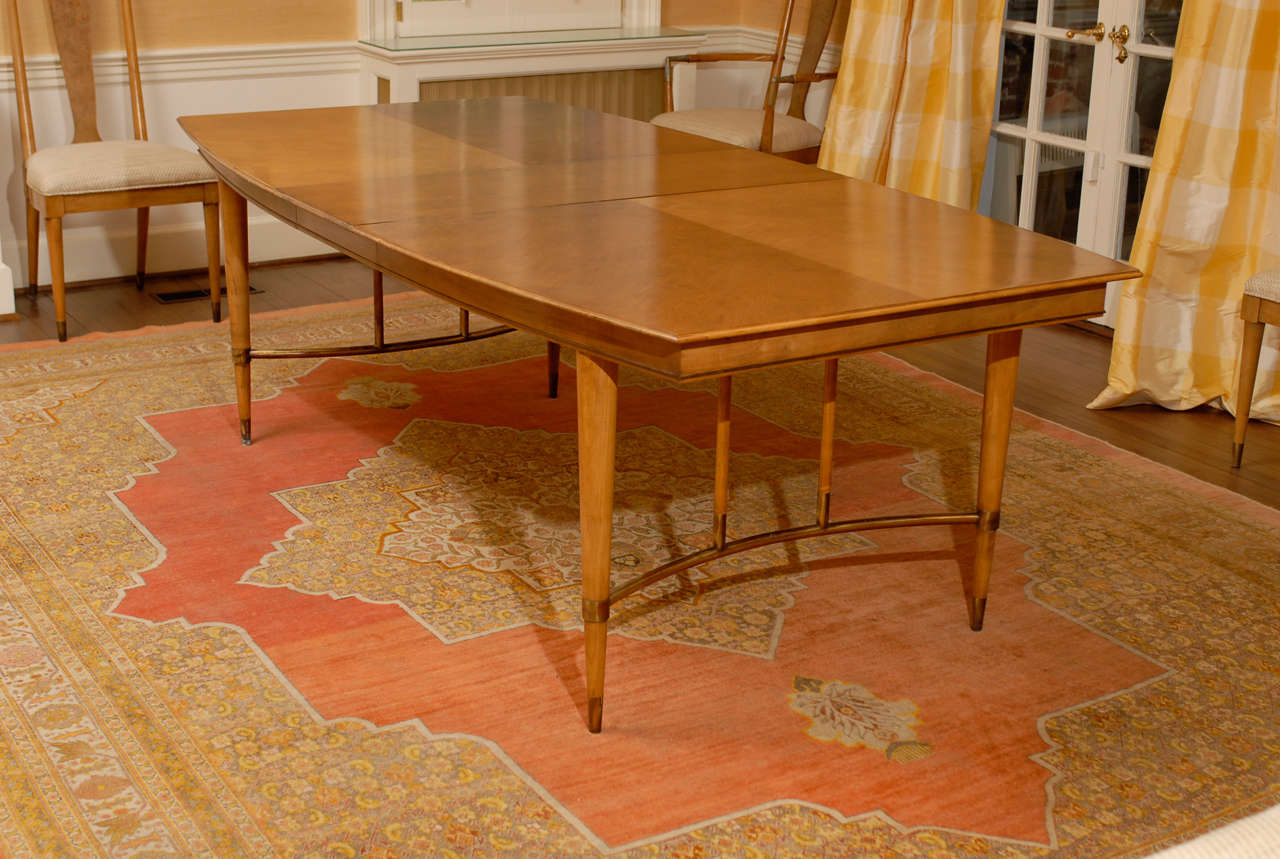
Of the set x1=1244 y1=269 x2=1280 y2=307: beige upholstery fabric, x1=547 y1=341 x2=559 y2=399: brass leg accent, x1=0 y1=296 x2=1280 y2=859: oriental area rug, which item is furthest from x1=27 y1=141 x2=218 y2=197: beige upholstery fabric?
x1=1244 y1=269 x2=1280 y2=307: beige upholstery fabric

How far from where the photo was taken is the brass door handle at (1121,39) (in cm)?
429

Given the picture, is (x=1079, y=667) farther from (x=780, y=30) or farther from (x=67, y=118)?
(x=67, y=118)

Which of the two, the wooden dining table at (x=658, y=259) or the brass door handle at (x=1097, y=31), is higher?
the brass door handle at (x=1097, y=31)

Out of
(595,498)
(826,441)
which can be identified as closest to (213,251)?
(826,441)

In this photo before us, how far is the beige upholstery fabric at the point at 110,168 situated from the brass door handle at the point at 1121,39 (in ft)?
9.28

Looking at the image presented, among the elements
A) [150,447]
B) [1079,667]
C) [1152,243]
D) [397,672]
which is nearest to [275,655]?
[397,672]

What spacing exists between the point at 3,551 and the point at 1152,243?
10.0 ft

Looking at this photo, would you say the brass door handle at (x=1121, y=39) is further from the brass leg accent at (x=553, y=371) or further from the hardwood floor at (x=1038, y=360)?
→ the brass leg accent at (x=553, y=371)

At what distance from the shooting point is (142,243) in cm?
486

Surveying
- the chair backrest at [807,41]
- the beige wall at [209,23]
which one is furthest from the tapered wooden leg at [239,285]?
the chair backrest at [807,41]

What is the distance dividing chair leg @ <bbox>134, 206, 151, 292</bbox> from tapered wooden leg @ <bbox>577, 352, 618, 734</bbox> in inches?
123

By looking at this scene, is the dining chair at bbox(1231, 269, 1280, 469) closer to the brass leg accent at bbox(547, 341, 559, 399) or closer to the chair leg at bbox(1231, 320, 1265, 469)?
the chair leg at bbox(1231, 320, 1265, 469)

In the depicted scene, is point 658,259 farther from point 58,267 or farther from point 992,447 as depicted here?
point 58,267

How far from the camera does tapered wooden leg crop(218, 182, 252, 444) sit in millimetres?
3285
